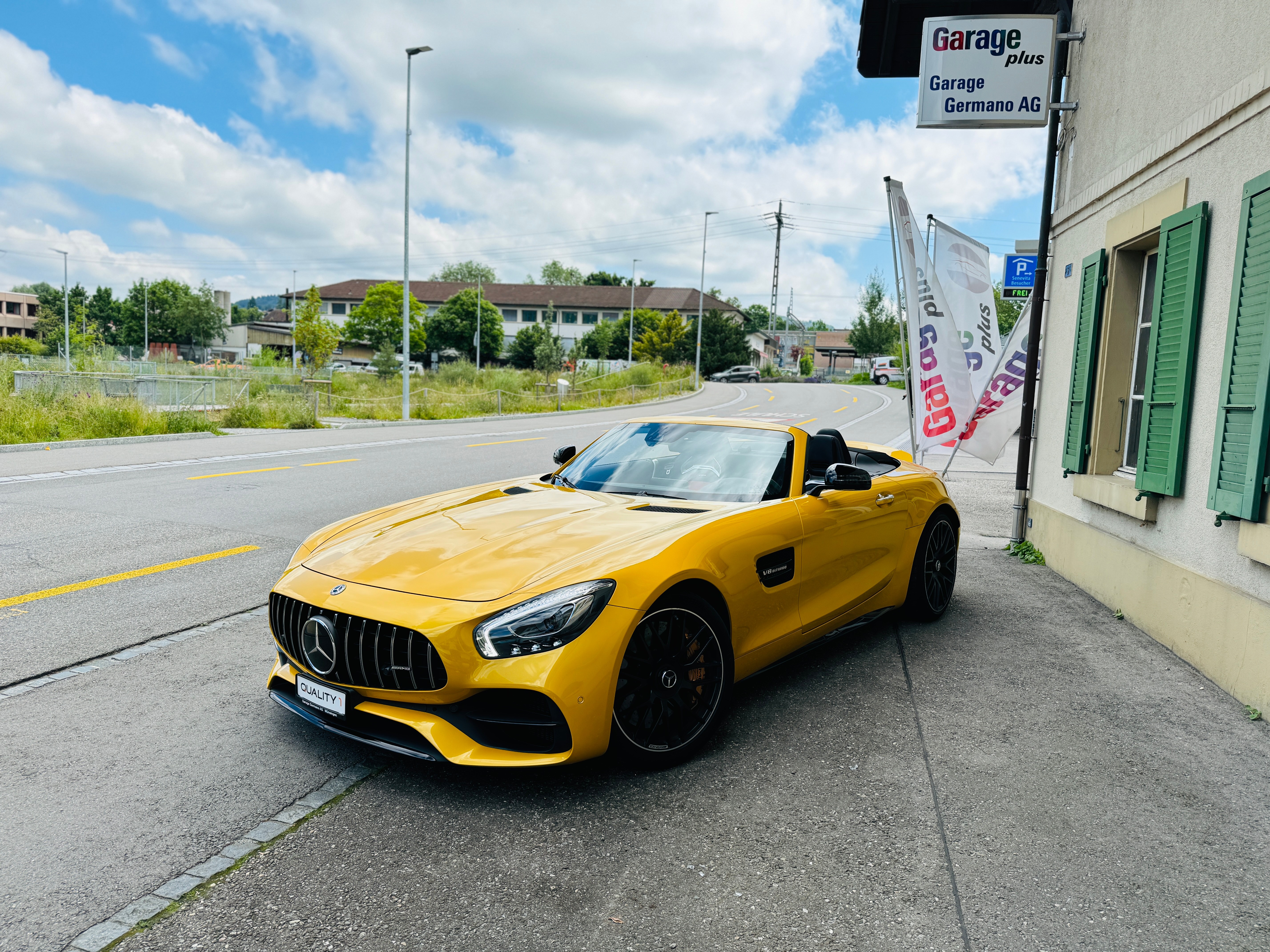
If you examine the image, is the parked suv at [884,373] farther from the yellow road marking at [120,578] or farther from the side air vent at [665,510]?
the side air vent at [665,510]

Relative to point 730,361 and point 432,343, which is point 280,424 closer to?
point 730,361

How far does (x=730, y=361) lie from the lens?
77062 mm

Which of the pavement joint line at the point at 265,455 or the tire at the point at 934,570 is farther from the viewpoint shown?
the pavement joint line at the point at 265,455

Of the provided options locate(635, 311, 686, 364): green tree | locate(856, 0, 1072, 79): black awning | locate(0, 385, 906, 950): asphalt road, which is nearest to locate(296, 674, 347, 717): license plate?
locate(0, 385, 906, 950): asphalt road

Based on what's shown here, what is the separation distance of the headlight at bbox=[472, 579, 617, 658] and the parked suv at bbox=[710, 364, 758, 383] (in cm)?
6685

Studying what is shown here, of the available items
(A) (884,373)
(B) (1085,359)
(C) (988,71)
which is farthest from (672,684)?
(A) (884,373)

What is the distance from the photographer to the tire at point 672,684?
10.9 feet

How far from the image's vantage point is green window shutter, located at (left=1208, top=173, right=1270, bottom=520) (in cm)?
455

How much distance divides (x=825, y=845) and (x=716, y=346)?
75.4 m

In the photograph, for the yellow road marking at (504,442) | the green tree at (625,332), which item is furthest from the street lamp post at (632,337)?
the yellow road marking at (504,442)

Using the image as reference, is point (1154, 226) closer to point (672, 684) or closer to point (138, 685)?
point (672, 684)

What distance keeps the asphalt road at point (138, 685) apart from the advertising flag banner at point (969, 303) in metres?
6.29

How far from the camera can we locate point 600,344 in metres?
85.6

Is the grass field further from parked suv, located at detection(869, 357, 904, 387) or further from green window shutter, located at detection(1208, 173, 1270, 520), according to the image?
green window shutter, located at detection(1208, 173, 1270, 520)
